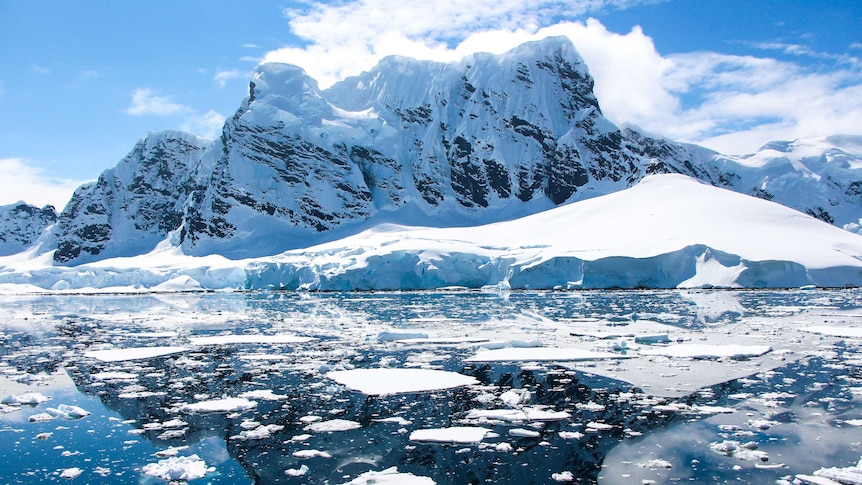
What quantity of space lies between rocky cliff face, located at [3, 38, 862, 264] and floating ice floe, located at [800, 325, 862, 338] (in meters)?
69.5

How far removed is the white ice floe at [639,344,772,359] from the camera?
15836mm

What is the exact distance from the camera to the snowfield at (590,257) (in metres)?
47.0

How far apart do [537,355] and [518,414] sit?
609 centimetres

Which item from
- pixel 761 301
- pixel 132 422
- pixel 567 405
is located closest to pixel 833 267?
pixel 761 301

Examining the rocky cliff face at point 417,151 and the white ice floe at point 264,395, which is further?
the rocky cliff face at point 417,151

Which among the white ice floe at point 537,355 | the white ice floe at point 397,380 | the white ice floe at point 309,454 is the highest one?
the white ice floe at point 537,355

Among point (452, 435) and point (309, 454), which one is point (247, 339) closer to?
point (309, 454)

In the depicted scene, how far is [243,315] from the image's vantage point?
3278cm

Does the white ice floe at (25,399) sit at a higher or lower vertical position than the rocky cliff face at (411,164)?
lower

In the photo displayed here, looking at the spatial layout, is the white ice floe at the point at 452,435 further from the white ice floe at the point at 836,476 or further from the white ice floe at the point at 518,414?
the white ice floe at the point at 836,476

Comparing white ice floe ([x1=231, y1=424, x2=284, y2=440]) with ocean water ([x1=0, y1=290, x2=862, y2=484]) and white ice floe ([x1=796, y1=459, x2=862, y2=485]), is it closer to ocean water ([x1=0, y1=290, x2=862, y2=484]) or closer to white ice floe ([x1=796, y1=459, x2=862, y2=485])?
ocean water ([x1=0, y1=290, x2=862, y2=484])

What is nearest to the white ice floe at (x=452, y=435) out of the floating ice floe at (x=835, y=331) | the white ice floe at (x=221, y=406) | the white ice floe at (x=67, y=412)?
the white ice floe at (x=221, y=406)

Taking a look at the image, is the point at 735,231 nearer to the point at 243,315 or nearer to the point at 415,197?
the point at 243,315

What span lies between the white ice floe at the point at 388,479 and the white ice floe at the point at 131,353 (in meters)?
11.6
